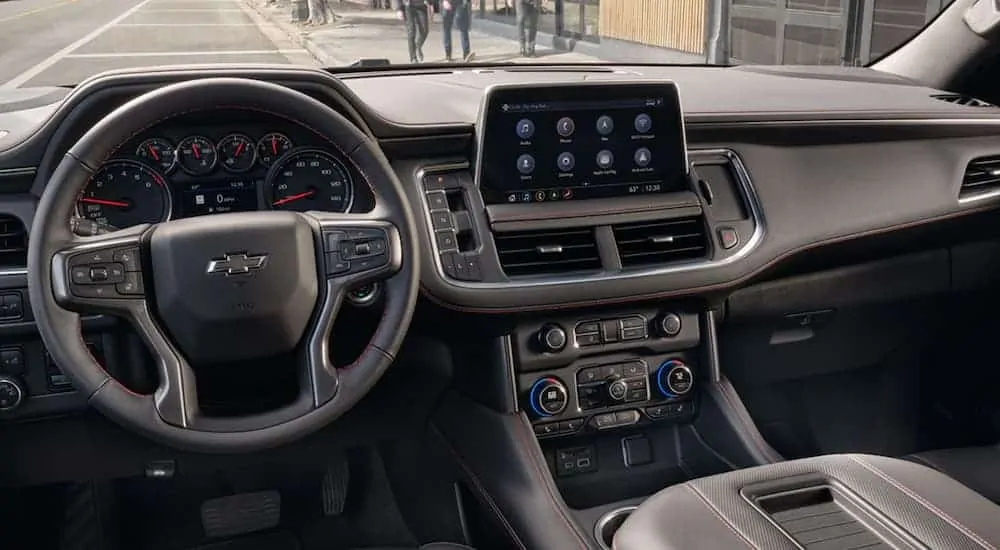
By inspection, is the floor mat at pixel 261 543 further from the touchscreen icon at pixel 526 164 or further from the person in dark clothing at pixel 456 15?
the person in dark clothing at pixel 456 15

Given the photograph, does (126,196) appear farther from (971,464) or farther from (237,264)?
(971,464)

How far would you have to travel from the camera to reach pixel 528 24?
11.8 feet

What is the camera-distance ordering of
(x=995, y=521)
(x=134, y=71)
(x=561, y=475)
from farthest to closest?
1. (x=561, y=475)
2. (x=134, y=71)
3. (x=995, y=521)

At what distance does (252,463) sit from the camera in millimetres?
2393

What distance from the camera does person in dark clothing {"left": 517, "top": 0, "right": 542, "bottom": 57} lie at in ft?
10.6

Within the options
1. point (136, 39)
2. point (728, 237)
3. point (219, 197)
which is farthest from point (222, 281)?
point (136, 39)

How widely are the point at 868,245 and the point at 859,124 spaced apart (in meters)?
0.30

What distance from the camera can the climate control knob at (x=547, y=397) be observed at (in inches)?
88.7

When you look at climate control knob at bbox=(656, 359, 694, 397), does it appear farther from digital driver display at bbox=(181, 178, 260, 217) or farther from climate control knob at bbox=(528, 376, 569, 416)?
digital driver display at bbox=(181, 178, 260, 217)

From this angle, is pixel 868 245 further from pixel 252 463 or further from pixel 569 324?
pixel 252 463

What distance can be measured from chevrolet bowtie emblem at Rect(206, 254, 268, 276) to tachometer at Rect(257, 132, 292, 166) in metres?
0.26

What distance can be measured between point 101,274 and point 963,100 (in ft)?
7.54

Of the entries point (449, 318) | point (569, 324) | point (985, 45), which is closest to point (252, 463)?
point (449, 318)

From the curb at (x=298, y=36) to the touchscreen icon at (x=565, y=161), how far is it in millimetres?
700
